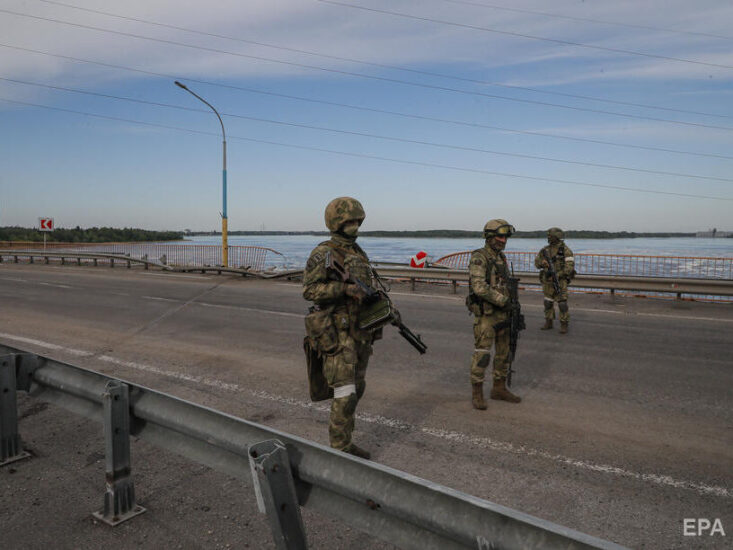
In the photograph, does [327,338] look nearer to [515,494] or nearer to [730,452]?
[515,494]

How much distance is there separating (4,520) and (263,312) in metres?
8.40

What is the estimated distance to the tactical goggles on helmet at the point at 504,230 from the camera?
18.4 ft

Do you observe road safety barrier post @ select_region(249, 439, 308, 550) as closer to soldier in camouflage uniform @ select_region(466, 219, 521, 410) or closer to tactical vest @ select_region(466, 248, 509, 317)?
soldier in camouflage uniform @ select_region(466, 219, 521, 410)

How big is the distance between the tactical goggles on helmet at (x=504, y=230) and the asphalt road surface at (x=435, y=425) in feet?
5.81

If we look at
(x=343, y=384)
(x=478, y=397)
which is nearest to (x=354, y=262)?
(x=343, y=384)

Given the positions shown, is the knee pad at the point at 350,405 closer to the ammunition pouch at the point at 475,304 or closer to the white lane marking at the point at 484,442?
the white lane marking at the point at 484,442

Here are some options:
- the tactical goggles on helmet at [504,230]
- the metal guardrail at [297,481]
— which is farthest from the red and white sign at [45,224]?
the metal guardrail at [297,481]

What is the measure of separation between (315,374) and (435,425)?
1527 mm

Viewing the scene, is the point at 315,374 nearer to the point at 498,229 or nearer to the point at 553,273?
the point at 498,229

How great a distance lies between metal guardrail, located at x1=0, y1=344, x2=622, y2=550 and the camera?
163 centimetres

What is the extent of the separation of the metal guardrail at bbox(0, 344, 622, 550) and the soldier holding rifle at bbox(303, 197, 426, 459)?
3.97 ft

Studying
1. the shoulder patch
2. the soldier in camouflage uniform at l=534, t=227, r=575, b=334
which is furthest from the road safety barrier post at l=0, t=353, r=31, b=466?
the soldier in camouflage uniform at l=534, t=227, r=575, b=334

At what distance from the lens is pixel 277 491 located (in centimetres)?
213

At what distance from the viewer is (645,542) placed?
3.04m
